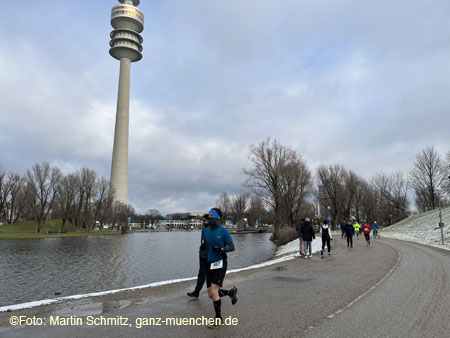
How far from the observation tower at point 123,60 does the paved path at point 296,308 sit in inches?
3715

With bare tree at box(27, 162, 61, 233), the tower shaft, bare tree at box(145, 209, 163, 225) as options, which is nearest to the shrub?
bare tree at box(27, 162, 61, 233)

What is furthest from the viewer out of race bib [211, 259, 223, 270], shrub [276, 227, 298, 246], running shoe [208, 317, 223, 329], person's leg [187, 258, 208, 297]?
shrub [276, 227, 298, 246]

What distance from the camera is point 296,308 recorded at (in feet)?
19.7

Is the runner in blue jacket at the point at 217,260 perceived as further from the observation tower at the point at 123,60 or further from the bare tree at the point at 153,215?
the bare tree at the point at 153,215

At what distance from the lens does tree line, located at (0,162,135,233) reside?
58.2m

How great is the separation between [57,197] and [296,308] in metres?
64.5

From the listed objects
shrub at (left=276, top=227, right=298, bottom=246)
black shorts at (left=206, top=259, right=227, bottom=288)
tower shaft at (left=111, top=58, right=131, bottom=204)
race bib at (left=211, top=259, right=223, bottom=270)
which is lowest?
shrub at (left=276, top=227, right=298, bottom=246)

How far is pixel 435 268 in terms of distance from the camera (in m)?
10.4

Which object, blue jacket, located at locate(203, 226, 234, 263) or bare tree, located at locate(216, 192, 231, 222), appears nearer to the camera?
blue jacket, located at locate(203, 226, 234, 263)

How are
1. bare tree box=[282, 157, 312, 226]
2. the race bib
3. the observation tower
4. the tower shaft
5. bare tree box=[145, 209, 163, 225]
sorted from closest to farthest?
the race bib, bare tree box=[282, 157, 312, 226], the tower shaft, the observation tower, bare tree box=[145, 209, 163, 225]

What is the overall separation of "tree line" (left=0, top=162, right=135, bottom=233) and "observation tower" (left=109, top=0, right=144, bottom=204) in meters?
26.8

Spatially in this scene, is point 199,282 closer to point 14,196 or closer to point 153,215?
point 14,196

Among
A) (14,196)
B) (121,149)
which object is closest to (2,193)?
(14,196)

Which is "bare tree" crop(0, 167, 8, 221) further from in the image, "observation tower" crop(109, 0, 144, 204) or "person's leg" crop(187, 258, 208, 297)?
"person's leg" crop(187, 258, 208, 297)
